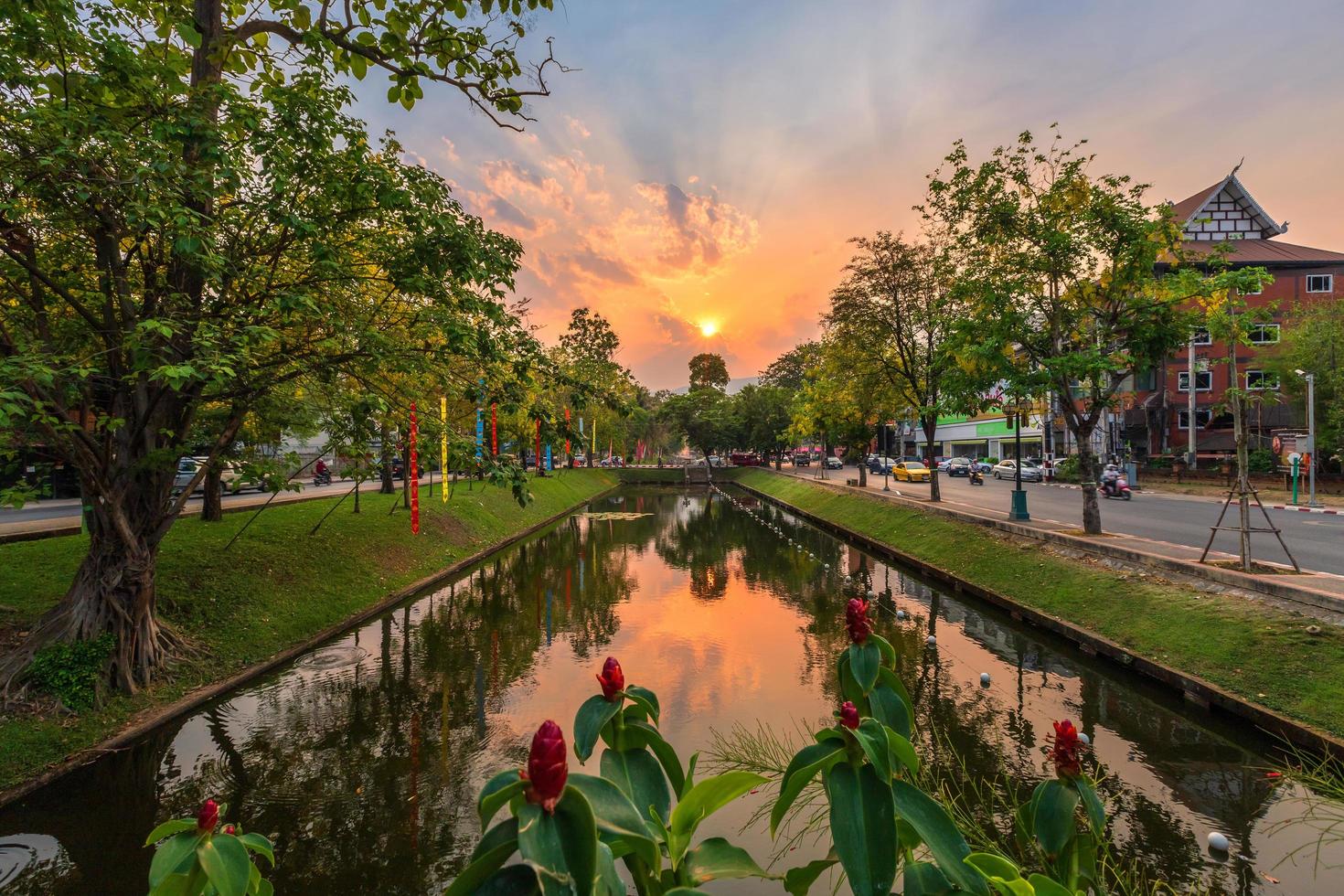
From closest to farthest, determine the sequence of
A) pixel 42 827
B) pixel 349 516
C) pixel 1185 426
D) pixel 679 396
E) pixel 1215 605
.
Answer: pixel 42 827, pixel 1215 605, pixel 349 516, pixel 1185 426, pixel 679 396

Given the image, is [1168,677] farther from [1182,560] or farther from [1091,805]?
[1091,805]

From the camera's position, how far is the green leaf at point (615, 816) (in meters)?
1.02

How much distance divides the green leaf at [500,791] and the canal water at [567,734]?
5213 mm

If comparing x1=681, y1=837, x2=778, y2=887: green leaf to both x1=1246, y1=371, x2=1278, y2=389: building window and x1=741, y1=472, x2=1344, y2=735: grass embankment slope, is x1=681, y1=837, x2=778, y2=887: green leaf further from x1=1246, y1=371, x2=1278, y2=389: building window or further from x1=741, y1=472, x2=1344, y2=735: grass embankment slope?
x1=1246, y1=371, x2=1278, y2=389: building window

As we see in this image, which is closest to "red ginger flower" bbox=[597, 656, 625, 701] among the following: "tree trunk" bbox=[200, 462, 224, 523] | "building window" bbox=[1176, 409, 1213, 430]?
"tree trunk" bbox=[200, 462, 224, 523]

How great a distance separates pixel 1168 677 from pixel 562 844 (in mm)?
11100

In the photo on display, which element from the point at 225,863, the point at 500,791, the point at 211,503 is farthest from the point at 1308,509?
the point at 211,503

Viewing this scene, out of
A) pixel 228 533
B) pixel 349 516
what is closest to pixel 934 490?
pixel 349 516

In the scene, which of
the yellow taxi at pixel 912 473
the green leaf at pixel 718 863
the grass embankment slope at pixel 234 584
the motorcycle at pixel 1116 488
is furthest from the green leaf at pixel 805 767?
the yellow taxi at pixel 912 473

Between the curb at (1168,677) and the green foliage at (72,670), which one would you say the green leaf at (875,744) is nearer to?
the curb at (1168,677)

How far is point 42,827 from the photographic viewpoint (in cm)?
586

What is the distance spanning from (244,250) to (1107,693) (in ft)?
44.5

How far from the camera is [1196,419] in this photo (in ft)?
139

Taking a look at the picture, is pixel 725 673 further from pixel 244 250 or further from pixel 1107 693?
pixel 244 250
